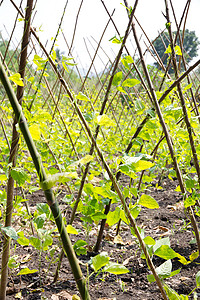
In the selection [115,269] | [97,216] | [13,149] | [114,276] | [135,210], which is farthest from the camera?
[114,276]

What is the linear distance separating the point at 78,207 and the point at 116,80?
73cm

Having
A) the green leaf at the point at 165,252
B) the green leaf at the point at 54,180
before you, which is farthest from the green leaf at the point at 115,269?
the green leaf at the point at 54,180

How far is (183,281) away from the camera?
155 centimetres

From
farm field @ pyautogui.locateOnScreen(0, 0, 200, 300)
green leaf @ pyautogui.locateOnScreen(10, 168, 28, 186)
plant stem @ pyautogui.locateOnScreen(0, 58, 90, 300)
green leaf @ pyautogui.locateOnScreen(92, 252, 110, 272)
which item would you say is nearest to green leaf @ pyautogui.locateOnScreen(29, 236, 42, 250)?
farm field @ pyautogui.locateOnScreen(0, 0, 200, 300)

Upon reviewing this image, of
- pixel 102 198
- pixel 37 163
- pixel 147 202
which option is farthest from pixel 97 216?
pixel 37 163

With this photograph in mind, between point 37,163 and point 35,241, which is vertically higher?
point 37,163

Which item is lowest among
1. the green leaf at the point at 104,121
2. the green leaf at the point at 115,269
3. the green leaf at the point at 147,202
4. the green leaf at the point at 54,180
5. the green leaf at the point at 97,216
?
the green leaf at the point at 115,269

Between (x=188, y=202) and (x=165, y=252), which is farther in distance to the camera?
(x=188, y=202)

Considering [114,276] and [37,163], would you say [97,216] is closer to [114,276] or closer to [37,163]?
[114,276]

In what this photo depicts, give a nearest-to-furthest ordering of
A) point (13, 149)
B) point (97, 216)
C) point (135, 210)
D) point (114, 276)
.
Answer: point (135, 210) < point (13, 149) < point (97, 216) < point (114, 276)

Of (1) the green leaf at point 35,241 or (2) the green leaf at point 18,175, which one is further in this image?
(1) the green leaf at point 35,241

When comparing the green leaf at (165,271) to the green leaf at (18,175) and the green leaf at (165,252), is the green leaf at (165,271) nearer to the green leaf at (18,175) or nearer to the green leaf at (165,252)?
the green leaf at (165,252)

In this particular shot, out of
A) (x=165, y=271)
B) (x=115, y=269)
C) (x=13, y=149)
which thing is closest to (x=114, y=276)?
(x=165, y=271)

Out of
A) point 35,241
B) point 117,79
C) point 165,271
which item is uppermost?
point 117,79
